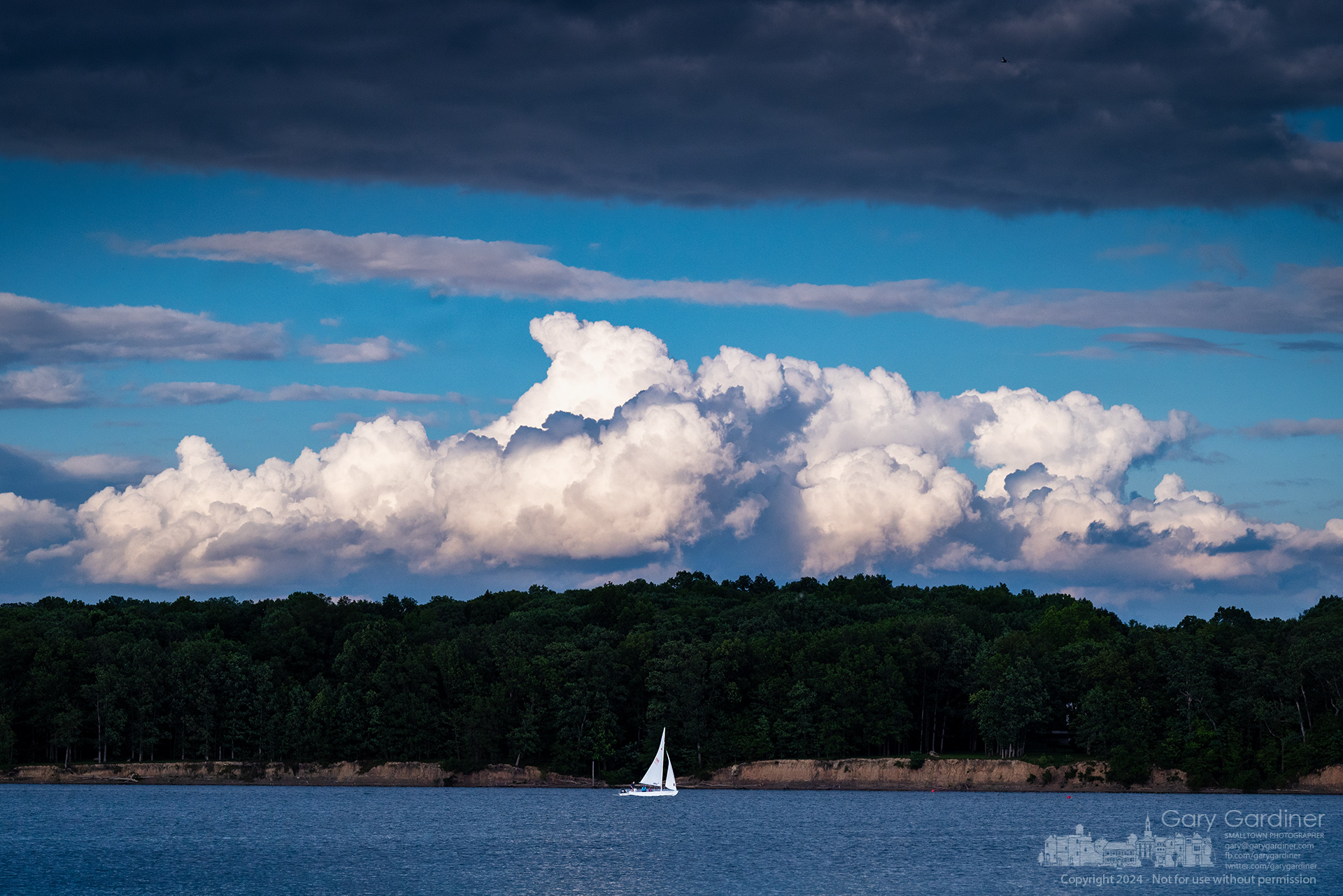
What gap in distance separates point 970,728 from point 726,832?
287 feet

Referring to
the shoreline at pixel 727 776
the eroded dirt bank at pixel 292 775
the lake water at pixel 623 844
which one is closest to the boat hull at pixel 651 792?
the lake water at pixel 623 844

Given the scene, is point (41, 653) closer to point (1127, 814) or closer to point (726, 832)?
point (726, 832)

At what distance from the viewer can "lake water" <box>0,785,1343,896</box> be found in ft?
268

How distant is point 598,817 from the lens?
132 m

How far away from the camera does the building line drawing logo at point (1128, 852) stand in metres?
93.6

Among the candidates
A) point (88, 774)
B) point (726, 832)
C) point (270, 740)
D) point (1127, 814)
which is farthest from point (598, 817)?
point (88, 774)

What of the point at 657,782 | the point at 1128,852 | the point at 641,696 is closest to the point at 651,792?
the point at 657,782

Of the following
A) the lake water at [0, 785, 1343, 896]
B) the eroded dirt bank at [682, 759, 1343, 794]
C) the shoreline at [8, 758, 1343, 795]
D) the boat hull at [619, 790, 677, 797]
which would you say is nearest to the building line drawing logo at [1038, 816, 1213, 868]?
the lake water at [0, 785, 1343, 896]

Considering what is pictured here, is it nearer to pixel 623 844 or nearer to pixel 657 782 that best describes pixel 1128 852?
pixel 623 844

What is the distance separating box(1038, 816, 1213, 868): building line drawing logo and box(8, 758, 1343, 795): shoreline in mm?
59041

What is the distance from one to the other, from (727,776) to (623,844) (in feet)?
249

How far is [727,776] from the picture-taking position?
180m

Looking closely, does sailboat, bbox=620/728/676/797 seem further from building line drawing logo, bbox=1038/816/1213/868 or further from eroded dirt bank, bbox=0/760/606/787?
building line drawing logo, bbox=1038/816/1213/868

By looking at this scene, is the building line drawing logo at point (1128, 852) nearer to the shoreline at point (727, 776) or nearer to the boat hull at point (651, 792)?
the boat hull at point (651, 792)
